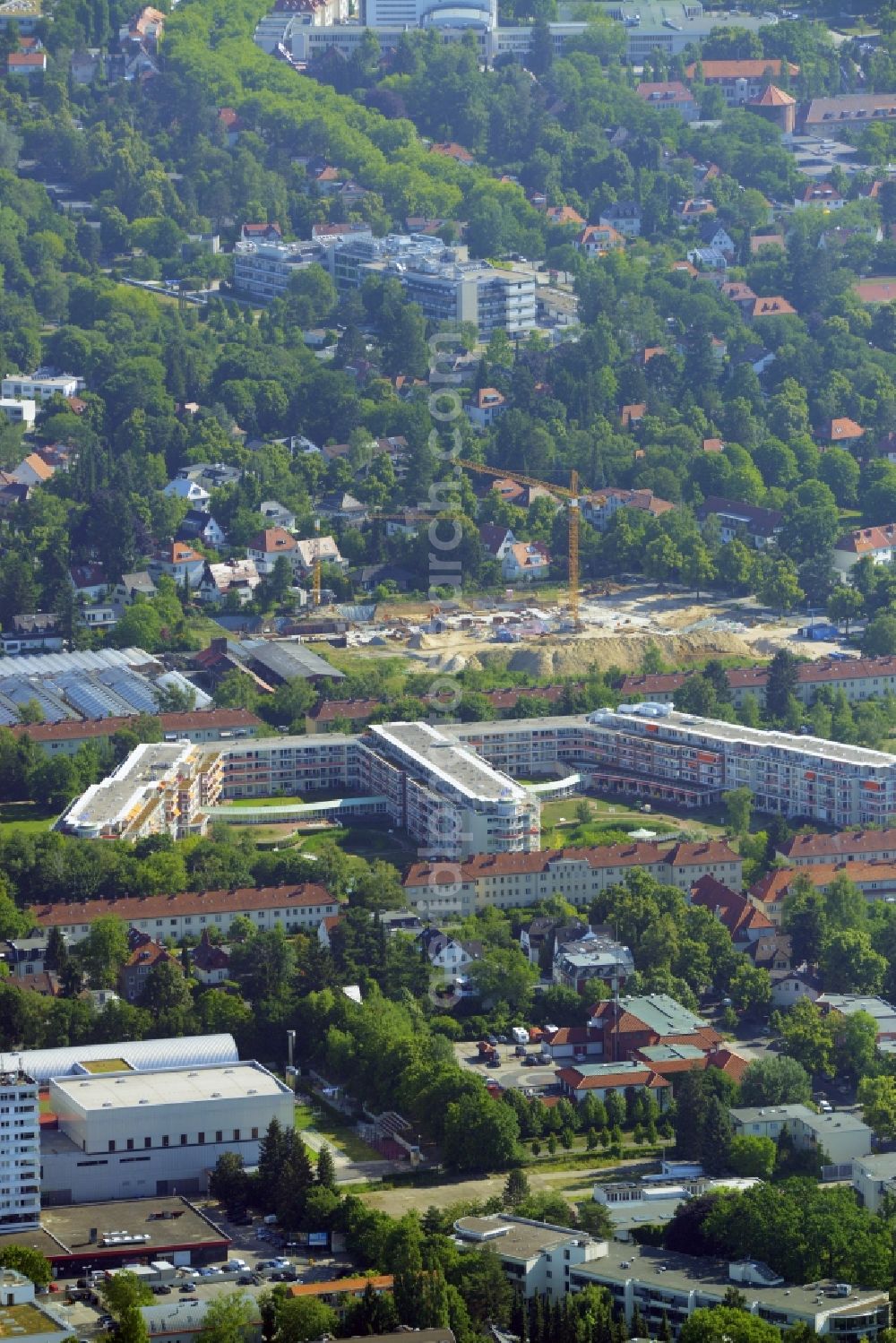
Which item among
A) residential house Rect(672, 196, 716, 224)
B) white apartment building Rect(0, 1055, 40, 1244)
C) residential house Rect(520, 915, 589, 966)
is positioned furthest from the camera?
residential house Rect(672, 196, 716, 224)

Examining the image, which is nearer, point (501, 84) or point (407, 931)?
point (407, 931)

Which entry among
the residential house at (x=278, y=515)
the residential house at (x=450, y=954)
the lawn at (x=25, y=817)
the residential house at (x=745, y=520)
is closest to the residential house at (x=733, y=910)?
the residential house at (x=450, y=954)

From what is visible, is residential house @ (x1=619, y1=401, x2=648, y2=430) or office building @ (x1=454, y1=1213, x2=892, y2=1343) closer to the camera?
office building @ (x1=454, y1=1213, x2=892, y2=1343)

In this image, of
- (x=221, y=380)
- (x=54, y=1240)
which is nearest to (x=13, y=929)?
(x=54, y=1240)

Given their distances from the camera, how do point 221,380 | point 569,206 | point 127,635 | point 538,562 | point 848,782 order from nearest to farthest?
point 848,782, point 127,635, point 538,562, point 221,380, point 569,206

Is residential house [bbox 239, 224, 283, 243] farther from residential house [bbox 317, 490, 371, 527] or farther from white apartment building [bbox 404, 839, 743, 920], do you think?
white apartment building [bbox 404, 839, 743, 920]

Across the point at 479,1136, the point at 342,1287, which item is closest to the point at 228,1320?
the point at 342,1287

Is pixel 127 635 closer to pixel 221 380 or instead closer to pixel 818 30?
pixel 221 380

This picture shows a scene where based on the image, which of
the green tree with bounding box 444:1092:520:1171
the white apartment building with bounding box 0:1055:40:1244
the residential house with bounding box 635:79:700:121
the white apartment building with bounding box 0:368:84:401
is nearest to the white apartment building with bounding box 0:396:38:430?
the white apartment building with bounding box 0:368:84:401
